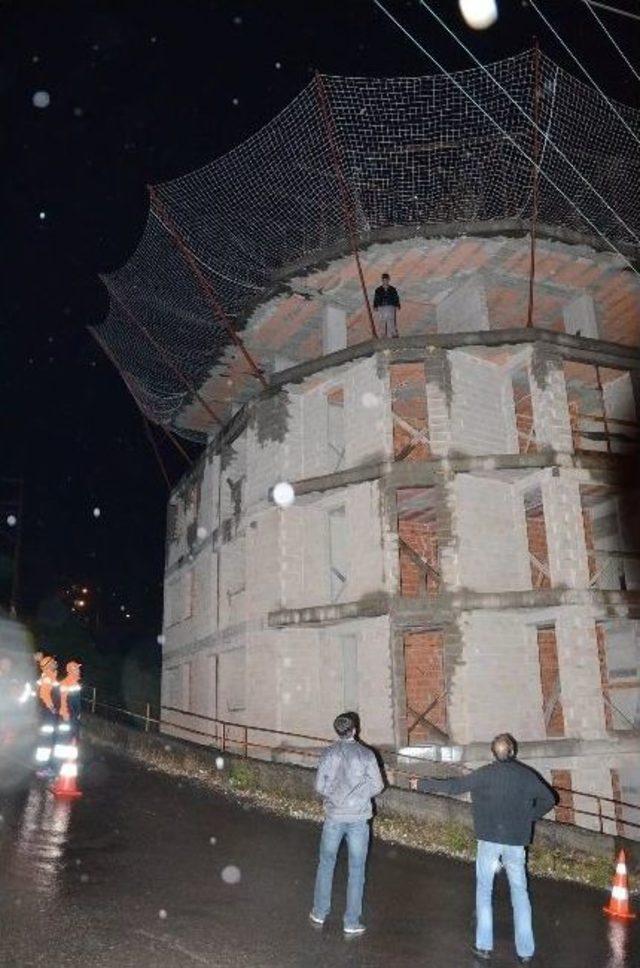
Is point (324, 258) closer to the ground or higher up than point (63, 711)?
higher up

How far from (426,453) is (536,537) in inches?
173

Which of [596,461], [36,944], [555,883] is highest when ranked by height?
[596,461]

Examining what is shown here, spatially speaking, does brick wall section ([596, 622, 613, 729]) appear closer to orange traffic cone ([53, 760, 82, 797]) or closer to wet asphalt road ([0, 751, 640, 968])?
wet asphalt road ([0, 751, 640, 968])

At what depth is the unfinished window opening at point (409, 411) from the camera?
56.3 feet

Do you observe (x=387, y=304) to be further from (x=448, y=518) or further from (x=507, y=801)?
(x=507, y=801)

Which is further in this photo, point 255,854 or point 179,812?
point 179,812

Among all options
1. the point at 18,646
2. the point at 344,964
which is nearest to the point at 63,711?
the point at 344,964

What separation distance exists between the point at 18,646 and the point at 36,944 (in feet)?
127

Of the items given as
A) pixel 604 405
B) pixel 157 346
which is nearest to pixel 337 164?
pixel 157 346

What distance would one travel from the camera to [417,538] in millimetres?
20891

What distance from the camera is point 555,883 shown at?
8.36 meters

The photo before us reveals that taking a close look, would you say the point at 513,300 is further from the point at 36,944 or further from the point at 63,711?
the point at 36,944

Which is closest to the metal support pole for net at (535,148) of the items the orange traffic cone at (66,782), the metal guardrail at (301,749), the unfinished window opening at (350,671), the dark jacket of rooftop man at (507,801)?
the unfinished window opening at (350,671)

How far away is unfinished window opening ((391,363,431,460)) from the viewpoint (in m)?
17.2
